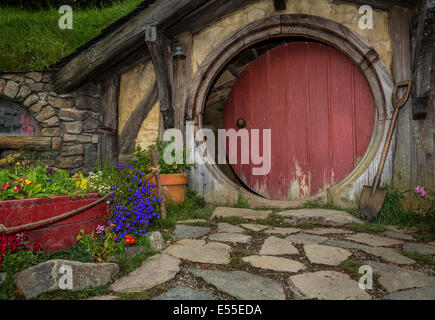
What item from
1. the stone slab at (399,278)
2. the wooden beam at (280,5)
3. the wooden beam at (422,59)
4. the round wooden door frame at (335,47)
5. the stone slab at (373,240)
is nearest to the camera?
the stone slab at (399,278)

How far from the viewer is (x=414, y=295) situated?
1361 mm

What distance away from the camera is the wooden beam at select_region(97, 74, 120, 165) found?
13.3ft

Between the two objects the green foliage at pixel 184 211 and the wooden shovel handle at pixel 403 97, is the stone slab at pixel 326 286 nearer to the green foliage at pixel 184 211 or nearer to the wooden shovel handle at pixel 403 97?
the green foliage at pixel 184 211

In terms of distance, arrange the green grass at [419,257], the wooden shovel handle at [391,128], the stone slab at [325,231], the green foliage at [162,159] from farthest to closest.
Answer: the green foliage at [162,159] < the wooden shovel handle at [391,128] < the stone slab at [325,231] < the green grass at [419,257]

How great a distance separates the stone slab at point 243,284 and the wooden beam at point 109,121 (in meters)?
2.92

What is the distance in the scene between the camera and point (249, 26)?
3512mm

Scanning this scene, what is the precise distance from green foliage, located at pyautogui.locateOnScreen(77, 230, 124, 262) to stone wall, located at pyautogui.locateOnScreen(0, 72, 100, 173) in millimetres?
2184

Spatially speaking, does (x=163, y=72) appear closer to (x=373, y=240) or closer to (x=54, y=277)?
(x=54, y=277)

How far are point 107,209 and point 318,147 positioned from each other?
9.27 ft

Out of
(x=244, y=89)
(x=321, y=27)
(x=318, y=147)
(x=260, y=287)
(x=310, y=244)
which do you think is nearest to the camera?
(x=260, y=287)

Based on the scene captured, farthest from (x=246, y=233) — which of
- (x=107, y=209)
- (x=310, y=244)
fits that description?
(x=107, y=209)

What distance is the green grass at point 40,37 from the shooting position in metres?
3.95

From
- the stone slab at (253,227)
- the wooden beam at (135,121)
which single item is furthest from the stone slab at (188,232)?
the wooden beam at (135,121)
